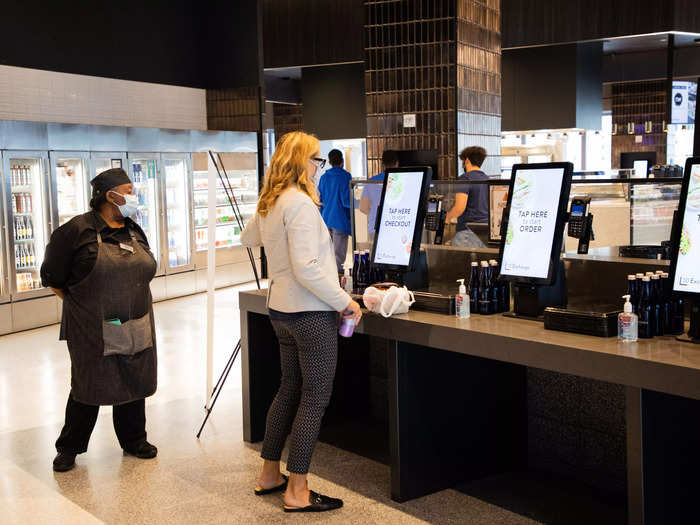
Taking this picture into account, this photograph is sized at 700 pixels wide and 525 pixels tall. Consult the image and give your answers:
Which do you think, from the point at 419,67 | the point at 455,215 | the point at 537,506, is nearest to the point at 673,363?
the point at 537,506

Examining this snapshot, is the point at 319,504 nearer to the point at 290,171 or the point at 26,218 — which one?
the point at 290,171

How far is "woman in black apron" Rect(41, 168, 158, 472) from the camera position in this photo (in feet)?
12.9

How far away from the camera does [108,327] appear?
3.96 metres

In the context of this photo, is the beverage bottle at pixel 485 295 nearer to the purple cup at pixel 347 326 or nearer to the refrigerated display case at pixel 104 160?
the purple cup at pixel 347 326

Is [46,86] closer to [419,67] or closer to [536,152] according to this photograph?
[419,67]

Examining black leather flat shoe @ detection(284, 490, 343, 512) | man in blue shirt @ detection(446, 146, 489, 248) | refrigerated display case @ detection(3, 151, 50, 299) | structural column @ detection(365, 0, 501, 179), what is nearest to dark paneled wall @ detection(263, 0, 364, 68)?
structural column @ detection(365, 0, 501, 179)

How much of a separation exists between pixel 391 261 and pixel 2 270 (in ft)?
16.8

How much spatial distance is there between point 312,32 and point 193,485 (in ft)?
33.3

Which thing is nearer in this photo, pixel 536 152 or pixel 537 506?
pixel 537 506

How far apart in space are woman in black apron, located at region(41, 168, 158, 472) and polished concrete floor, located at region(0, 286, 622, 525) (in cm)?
31

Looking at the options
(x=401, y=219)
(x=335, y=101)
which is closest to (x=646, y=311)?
(x=401, y=219)

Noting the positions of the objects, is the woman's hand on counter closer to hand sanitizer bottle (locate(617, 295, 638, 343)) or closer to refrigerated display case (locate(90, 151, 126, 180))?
hand sanitizer bottle (locate(617, 295, 638, 343))

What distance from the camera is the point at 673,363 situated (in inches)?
97.3

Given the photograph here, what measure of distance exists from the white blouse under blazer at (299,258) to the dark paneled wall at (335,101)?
10055 mm
